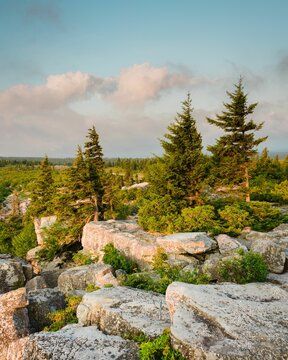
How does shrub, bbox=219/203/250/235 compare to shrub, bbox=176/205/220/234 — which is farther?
shrub, bbox=219/203/250/235

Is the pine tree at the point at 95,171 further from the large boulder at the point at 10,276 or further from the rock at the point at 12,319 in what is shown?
the rock at the point at 12,319

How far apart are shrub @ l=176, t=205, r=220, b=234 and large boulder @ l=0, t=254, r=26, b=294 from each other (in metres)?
12.0

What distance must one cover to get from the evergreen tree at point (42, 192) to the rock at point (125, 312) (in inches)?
1395

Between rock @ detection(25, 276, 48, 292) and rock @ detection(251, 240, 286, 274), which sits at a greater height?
rock @ detection(251, 240, 286, 274)

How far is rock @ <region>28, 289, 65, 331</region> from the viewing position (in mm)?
13305

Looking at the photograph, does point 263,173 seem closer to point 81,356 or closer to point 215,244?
point 215,244

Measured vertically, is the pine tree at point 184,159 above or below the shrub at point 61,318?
above

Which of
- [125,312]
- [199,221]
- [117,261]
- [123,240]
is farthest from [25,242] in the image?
[125,312]

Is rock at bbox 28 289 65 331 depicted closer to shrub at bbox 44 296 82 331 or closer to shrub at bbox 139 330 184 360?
shrub at bbox 44 296 82 331

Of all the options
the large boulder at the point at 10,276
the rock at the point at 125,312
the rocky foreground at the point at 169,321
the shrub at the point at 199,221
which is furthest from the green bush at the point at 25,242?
the rock at the point at 125,312

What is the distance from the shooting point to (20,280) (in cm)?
2223

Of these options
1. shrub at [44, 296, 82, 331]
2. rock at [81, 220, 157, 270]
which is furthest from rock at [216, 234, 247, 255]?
shrub at [44, 296, 82, 331]

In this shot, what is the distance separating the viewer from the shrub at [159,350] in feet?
27.1

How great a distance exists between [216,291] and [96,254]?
51.7 feet
